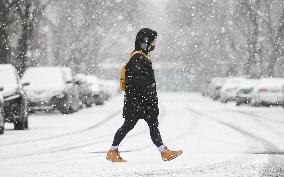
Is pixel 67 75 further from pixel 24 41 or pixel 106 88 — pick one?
pixel 106 88

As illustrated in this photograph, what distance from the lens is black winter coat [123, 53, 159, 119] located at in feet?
34.7

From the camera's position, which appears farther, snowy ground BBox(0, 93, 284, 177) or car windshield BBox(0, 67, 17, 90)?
car windshield BBox(0, 67, 17, 90)

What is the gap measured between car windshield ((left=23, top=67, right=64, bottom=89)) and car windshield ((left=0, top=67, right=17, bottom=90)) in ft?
29.4

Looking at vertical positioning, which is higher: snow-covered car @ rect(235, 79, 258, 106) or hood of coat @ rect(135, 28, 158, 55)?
hood of coat @ rect(135, 28, 158, 55)

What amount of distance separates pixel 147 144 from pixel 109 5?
4397 centimetres

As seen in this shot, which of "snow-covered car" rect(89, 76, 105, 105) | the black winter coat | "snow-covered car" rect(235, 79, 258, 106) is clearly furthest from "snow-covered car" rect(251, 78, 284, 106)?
the black winter coat

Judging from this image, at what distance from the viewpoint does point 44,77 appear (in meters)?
29.9

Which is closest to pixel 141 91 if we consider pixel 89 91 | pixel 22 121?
pixel 22 121

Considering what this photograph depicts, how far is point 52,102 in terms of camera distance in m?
28.7

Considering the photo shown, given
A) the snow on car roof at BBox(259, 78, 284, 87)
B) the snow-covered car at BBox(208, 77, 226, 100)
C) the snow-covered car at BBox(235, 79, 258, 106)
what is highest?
the snow on car roof at BBox(259, 78, 284, 87)

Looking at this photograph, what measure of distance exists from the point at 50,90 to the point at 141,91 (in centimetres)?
1860

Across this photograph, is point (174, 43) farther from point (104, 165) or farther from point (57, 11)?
point (104, 165)

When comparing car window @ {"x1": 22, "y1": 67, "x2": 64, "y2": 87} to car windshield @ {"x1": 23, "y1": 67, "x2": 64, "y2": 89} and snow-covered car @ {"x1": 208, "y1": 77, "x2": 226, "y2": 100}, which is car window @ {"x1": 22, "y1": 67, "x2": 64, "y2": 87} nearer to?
car windshield @ {"x1": 23, "y1": 67, "x2": 64, "y2": 89}

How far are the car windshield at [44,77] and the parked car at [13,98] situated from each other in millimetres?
9024
